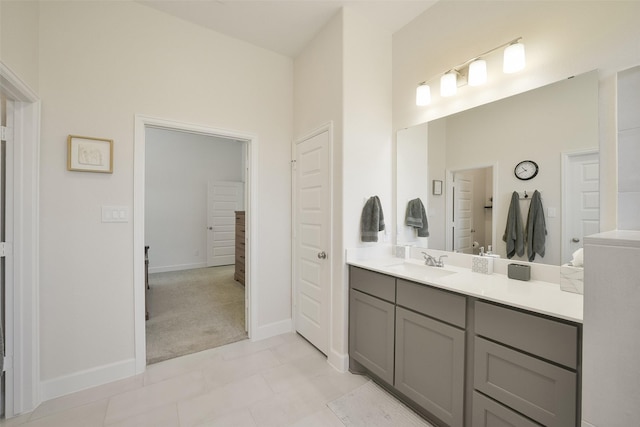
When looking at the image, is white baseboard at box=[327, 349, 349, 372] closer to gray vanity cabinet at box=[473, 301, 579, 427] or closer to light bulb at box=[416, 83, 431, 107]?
gray vanity cabinet at box=[473, 301, 579, 427]

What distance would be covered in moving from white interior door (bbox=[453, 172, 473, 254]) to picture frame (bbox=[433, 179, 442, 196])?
0.12 m

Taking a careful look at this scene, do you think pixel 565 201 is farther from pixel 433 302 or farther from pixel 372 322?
pixel 372 322

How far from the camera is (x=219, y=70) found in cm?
251

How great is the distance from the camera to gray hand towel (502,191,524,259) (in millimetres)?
1677

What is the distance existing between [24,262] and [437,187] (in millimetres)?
3020

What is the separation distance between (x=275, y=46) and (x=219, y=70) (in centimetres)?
65

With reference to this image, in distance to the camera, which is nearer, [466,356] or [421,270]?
[466,356]

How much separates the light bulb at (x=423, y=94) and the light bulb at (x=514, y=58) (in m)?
0.57

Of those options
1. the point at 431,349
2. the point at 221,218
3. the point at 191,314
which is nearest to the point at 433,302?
the point at 431,349

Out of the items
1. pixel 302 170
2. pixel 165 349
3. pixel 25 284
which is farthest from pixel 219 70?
pixel 165 349

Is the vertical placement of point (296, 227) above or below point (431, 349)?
above

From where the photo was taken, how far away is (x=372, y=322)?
6.35 ft

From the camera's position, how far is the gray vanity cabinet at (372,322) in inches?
70.7

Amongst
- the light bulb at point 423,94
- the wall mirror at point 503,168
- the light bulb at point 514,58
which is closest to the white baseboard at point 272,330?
the wall mirror at point 503,168
